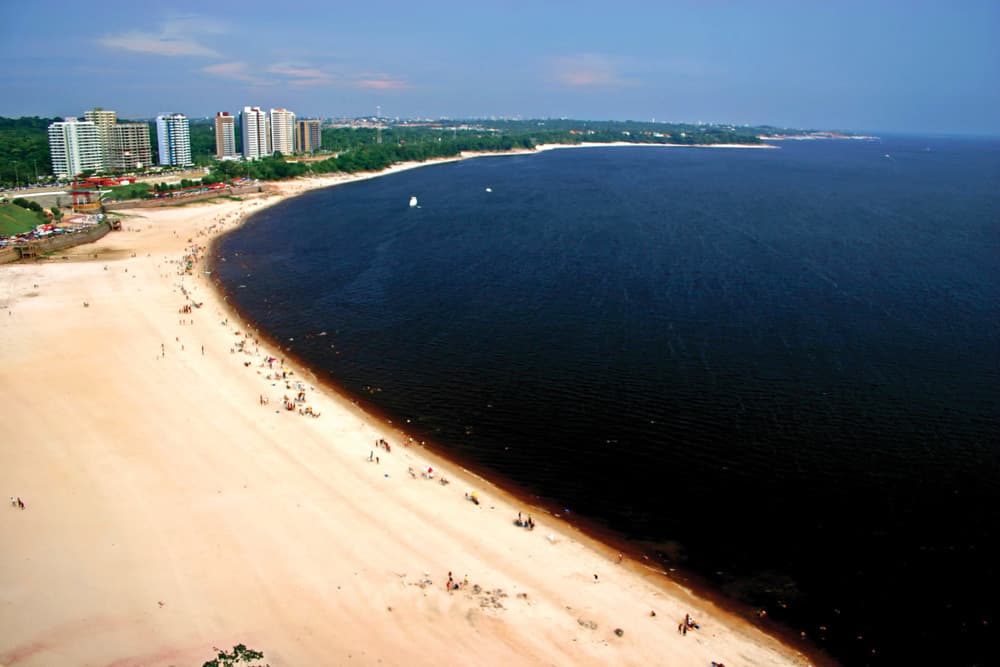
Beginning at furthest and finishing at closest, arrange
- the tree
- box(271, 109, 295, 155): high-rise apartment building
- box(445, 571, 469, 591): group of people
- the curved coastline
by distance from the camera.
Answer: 1. box(271, 109, 295, 155): high-rise apartment building
2. box(445, 571, 469, 591): group of people
3. the curved coastline
4. the tree

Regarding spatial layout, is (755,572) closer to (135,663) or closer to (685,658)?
(685,658)

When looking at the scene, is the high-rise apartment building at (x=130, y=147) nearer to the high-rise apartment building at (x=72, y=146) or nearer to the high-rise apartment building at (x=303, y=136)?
the high-rise apartment building at (x=72, y=146)

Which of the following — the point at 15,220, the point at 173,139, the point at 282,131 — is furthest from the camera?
the point at 282,131

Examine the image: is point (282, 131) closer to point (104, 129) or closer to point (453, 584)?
point (104, 129)

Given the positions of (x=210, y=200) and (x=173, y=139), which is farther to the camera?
(x=173, y=139)

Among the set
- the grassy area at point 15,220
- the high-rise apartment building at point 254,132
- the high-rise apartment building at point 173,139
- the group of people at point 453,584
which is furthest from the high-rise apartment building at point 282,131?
the group of people at point 453,584

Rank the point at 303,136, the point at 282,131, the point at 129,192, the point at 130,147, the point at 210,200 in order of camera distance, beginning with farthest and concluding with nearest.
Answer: the point at 303,136, the point at 282,131, the point at 130,147, the point at 210,200, the point at 129,192

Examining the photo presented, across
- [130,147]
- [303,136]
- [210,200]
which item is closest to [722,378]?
[210,200]

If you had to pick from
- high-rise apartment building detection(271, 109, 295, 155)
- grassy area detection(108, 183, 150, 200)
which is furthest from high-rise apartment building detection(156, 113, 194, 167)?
grassy area detection(108, 183, 150, 200)

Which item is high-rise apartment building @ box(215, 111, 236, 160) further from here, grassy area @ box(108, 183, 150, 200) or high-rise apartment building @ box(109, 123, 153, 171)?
grassy area @ box(108, 183, 150, 200)
